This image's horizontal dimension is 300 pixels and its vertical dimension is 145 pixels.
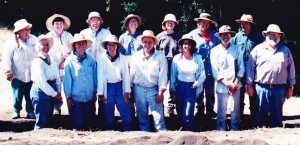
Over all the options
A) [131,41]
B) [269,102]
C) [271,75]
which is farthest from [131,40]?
[269,102]

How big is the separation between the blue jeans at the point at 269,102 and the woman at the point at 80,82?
132 inches

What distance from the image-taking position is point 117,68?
8109 mm

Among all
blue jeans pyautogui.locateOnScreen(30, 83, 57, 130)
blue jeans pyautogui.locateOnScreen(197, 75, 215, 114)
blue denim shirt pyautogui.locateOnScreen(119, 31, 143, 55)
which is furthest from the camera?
blue jeans pyautogui.locateOnScreen(197, 75, 215, 114)

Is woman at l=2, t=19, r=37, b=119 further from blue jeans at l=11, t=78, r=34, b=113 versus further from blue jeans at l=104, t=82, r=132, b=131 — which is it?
blue jeans at l=104, t=82, r=132, b=131

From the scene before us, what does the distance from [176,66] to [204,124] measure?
1752 mm

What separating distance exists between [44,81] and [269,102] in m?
4.46

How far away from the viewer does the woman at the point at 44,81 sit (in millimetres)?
7515

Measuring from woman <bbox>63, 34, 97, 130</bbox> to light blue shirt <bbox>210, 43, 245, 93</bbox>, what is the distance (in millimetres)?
2412

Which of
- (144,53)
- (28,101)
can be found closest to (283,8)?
(144,53)

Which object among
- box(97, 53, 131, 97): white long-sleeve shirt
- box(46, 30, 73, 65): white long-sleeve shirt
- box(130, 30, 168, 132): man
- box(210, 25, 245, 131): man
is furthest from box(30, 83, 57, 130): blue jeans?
box(210, 25, 245, 131): man

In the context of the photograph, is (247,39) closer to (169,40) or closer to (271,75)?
(271,75)

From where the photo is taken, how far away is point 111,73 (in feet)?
26.6

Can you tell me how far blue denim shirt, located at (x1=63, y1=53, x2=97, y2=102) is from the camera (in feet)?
25.7

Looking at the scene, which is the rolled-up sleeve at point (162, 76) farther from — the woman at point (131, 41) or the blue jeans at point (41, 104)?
the blue jeans at point (41, 104)
